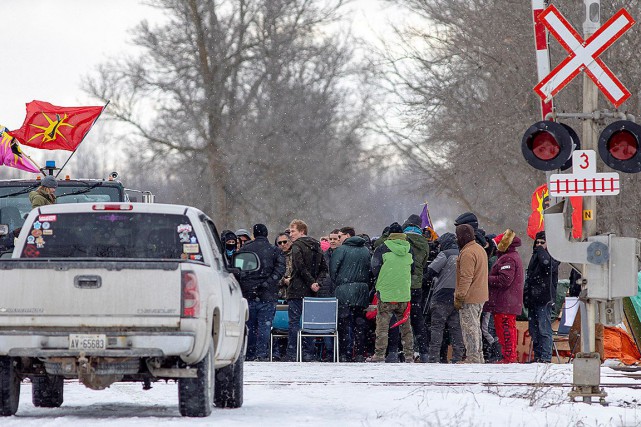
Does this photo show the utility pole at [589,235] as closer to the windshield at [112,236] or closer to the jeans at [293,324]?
the windshield at [112,236]

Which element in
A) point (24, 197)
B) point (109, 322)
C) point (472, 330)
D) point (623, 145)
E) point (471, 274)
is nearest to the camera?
point (109, 322)

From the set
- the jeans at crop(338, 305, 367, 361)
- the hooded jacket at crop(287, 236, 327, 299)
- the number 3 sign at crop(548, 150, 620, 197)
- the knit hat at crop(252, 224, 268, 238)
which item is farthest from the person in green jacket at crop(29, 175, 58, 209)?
the number 3 sign at crop(548, 150, 620, 197)

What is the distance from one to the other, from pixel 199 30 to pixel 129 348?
120 feet

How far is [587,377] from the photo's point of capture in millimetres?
12062

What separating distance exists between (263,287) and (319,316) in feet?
3.24

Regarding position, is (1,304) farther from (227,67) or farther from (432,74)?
(227,67)

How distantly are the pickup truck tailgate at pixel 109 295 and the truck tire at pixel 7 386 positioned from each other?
2.38 feet

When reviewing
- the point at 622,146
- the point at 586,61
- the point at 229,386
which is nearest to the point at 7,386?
the point at 229,386

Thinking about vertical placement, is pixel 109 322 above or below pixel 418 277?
below

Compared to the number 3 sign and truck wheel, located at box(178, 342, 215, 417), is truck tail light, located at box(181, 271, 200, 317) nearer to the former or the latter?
truck wheel, located at box(178, 342, 215, 417)

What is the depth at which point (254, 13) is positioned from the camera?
154 ft

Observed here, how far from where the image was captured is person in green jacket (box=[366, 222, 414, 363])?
19.6m

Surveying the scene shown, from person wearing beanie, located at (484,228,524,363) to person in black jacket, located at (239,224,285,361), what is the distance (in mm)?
3145

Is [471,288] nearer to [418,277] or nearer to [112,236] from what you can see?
[418,277]
